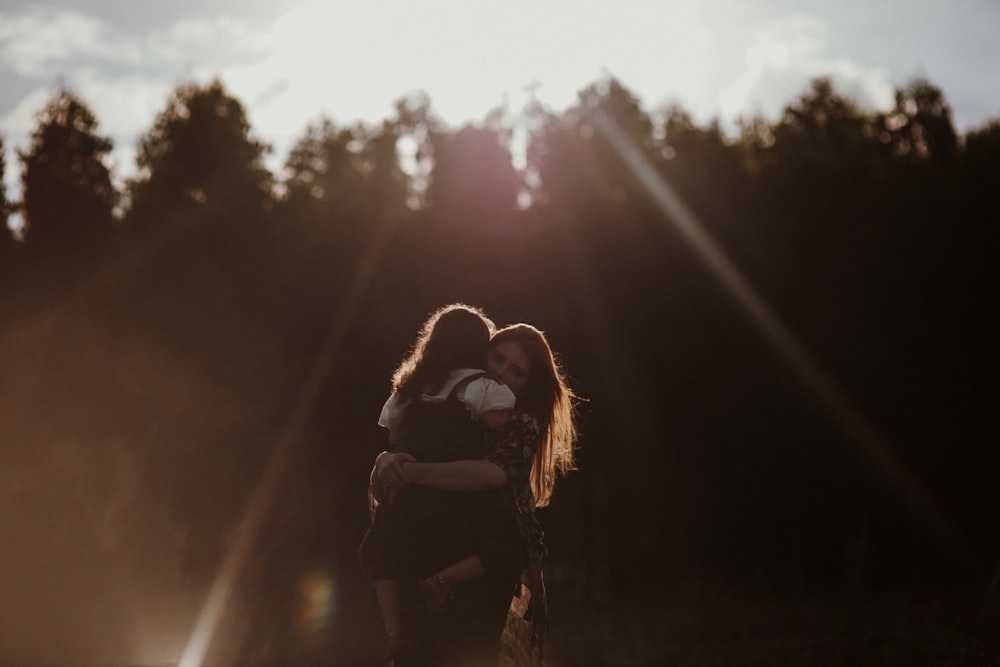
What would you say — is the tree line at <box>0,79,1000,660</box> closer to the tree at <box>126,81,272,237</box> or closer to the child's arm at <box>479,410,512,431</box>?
the tree at <box>126,81,272,237</box>

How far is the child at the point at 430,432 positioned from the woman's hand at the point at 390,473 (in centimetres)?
3

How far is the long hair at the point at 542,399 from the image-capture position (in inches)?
176

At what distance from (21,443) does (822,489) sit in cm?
1545

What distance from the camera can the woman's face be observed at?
14.2 feet

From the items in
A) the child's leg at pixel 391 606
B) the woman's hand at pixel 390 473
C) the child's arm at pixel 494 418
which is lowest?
the child's leg at pixel 391 606

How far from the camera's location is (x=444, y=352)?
417 centimetres

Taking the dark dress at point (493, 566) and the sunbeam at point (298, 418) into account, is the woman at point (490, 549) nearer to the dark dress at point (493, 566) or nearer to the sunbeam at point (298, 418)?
the dark dress at point (493, 566)

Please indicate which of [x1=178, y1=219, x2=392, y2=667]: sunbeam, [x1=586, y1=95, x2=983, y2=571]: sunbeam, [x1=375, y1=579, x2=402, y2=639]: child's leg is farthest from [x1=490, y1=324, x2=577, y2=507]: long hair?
[x1=586, y1=95, x2=983, y2=571]: sunbeam

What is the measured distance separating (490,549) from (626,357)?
48.8 feet

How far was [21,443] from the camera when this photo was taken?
18844 mm

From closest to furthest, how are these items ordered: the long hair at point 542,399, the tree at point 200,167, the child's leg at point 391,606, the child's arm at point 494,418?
the child's leg at point 391,606 → the child's arm at point 494,418 → the long hair at point 542,399 → the tree at point 200,167

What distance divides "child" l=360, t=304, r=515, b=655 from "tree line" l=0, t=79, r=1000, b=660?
12.8 m

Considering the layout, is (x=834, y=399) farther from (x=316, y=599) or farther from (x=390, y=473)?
(x=390, y=473)

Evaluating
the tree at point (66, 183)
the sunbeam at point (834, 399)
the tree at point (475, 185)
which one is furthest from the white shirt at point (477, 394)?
the tree at point (66, 183)
